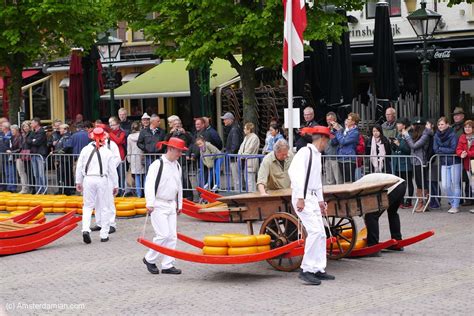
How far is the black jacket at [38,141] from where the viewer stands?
23.5 m

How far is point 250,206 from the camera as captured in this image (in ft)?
43.2

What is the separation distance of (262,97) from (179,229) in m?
12.2

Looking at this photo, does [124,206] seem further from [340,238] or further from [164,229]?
[340,238]

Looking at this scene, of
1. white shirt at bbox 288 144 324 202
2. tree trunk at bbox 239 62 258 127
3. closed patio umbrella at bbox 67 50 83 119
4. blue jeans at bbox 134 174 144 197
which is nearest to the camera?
white shirt at bbox 288 144 324 202

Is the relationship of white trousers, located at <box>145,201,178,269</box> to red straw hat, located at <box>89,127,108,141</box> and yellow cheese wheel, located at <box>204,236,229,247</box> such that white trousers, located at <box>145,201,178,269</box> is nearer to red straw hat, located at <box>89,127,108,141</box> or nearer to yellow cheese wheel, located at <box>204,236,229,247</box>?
yellow cheese wheel, located at <box>204,236,229,247</box>

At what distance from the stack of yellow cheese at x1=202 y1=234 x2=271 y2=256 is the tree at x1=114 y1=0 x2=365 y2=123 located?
10752 mm

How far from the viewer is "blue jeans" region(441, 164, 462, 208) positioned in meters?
18.2

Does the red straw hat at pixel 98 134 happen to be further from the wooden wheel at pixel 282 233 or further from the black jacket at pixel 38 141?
the black jacket at pixel 38 141

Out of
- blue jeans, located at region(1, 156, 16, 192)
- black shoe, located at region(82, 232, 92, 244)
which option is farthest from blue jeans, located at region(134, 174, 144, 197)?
black shoe, located at region(82, 232, 92, 244)

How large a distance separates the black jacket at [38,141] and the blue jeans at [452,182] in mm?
9733

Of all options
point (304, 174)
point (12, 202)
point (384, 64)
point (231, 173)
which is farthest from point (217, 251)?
point (384, 64)

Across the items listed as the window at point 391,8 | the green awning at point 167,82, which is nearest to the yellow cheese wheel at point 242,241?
the green awning at point 167,82

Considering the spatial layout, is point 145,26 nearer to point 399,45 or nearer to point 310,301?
point 399,45

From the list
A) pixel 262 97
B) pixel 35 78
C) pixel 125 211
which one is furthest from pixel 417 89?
pixel 35 78
